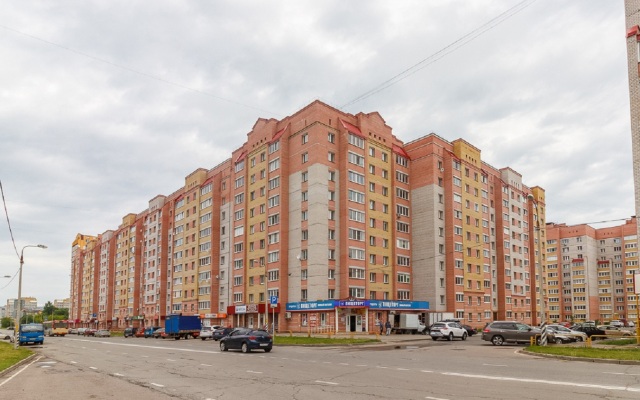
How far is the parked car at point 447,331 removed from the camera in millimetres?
46062

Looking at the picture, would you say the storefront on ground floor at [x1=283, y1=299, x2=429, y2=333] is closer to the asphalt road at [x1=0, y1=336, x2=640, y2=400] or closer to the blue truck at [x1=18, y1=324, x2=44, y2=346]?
the blue truck at [x1=18, y1=324, x2=44, y2=346]

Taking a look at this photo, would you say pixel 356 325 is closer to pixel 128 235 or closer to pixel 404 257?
pixel 404 257

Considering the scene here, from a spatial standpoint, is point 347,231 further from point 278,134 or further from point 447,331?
point 447,331

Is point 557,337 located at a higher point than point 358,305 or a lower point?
lower

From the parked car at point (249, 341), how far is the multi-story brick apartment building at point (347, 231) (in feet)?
81.6

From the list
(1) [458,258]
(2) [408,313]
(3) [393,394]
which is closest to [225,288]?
(2) [408,313]

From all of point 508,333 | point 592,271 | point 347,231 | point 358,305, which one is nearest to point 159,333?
point 358,305

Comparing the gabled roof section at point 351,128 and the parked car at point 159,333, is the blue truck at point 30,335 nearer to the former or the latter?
the parked car at point 159,333

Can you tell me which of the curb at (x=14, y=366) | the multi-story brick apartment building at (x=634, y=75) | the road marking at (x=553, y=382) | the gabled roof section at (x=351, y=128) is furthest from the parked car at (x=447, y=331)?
the curb at (x=14, y=366)

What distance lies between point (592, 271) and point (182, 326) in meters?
128

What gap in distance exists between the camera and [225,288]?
82.8m

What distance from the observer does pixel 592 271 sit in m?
148

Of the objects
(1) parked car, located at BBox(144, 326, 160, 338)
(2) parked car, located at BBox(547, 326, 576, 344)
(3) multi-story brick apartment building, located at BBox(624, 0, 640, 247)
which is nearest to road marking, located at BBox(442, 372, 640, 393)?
(3) multi-story brick apartment building, located at BBox(624, 0, 640, 247)

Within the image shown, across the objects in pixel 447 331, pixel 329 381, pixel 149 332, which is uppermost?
pixel 329 381
